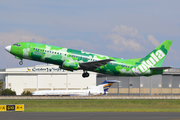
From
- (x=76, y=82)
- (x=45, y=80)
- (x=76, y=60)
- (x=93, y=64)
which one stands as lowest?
(x=76, y=82)

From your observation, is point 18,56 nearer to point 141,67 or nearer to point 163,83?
point 141,67

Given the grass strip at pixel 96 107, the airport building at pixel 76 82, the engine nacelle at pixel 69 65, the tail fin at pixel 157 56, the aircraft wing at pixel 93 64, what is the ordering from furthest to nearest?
the airport building at pixel 76 82
the tail fin at pixel 157 56
the grass strip at pixel 96 107
the aircraft wing at pixel 93 64
the engine nacelle at pixel 69 65

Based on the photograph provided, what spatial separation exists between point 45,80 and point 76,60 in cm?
9401

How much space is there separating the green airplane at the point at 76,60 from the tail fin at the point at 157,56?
1.58 meters

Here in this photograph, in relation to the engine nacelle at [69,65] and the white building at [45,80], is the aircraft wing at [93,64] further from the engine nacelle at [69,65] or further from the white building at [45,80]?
the white building at [45,80]

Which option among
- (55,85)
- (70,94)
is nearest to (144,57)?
(70,94)

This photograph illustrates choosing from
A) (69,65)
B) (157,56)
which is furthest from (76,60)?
(157,56)

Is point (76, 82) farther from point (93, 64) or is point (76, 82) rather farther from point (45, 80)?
point (93, 64)

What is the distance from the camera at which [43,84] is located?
148000mm

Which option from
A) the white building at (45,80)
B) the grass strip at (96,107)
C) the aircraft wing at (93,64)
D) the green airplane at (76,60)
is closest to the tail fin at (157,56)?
the green airplane at (76,60)

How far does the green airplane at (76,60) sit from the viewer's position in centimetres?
5488

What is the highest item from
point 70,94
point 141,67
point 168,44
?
point 168,44

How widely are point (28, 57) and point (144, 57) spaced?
25.8 meters

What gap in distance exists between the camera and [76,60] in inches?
2251
